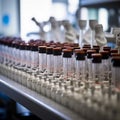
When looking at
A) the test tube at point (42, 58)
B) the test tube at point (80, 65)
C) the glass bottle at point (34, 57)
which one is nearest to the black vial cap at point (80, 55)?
the test tube at point (80, 65)

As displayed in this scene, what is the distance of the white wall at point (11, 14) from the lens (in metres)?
4.14

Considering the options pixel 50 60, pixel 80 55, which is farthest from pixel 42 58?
pixel 80 55

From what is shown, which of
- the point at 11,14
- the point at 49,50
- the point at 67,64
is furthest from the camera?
the point at 11,14

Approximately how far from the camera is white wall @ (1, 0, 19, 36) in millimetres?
4145

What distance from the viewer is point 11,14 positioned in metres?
4.21

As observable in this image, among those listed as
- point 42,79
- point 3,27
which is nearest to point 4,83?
point 42,79

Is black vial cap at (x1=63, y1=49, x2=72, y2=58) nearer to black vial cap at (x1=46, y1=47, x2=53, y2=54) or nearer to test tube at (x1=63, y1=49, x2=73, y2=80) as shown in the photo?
test tube at (x1=63, y1=49, x2=73, y2=80)

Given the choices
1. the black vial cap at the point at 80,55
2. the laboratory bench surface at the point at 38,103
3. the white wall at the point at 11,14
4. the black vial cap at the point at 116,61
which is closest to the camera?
the laboratory bench surface at the point at 38,103

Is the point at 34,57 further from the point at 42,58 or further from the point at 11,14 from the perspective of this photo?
the point at 11,14

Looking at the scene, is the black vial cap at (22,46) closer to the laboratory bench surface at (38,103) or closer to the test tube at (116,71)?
the laboratory bench surface at (38,103)

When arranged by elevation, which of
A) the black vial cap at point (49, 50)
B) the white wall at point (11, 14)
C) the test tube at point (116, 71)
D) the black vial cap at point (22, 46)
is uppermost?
the white wall at point (11, 14)

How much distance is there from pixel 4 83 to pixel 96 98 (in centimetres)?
84

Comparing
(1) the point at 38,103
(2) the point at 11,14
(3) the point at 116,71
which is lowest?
(1) the point at 38,103

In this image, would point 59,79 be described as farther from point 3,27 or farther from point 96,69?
point 3,27
